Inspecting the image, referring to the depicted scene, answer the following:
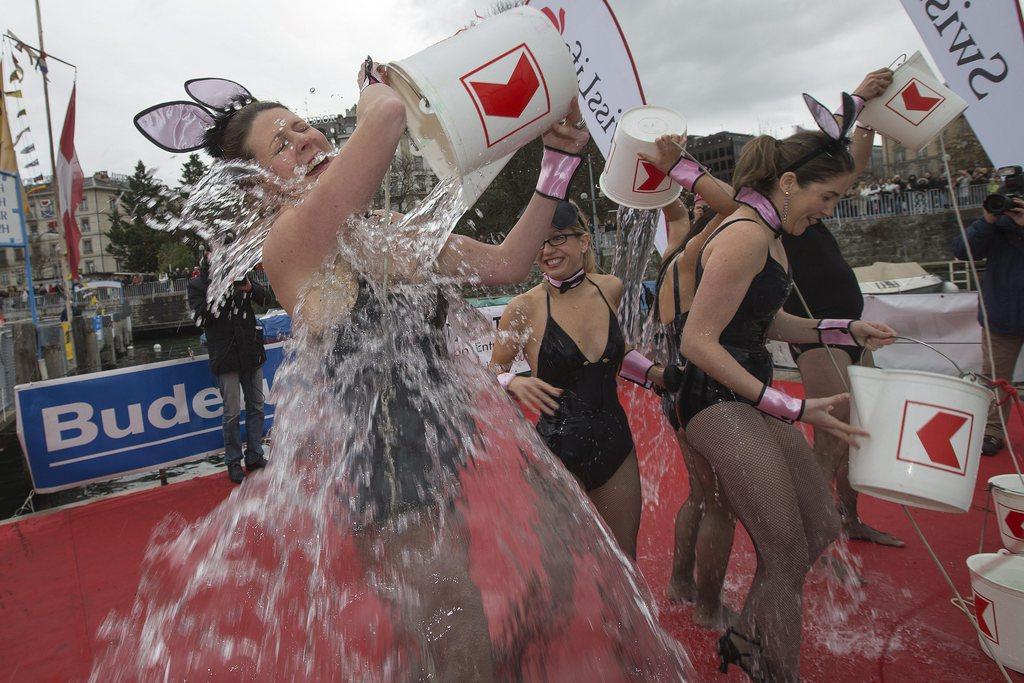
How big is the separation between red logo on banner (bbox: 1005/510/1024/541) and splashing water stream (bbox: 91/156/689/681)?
4.81 feet

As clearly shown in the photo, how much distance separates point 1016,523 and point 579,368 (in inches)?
75.1

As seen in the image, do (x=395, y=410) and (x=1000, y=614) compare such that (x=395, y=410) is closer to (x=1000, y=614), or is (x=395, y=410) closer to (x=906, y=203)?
(x=1000, y=614)

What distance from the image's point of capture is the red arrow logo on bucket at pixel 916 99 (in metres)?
2.98

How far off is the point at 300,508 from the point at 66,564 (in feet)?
5.08

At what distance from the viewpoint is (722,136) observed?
75188 millimetres

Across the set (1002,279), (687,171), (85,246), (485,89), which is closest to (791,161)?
(687,171)

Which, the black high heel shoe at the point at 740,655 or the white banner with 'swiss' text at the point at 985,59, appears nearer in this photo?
the black high heel shoe at the point at 740,655

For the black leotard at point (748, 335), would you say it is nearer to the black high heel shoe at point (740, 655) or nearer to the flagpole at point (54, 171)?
the black high heel shoe at point (740, 655)

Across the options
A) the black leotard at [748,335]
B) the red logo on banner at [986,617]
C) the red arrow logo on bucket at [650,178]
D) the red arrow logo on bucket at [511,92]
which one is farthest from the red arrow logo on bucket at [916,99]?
the red arrow logo on bucket at [511,92]

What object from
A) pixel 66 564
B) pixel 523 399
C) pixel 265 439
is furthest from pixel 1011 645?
pixel 265 439

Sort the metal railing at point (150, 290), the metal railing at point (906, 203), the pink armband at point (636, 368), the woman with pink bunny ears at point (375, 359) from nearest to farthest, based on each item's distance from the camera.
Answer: the woman with pink bunny ears at point (375, 359) → the pink armband at point (636, 368) → the metal railing at point (906, 203) → the metal railing at point (150, 290)

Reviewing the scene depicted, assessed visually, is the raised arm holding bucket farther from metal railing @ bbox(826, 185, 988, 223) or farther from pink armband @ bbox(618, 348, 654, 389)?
metal railing @ bbox(826, 185, 988, 223)

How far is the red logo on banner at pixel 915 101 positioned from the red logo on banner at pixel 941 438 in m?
1.87

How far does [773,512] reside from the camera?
2.06m
